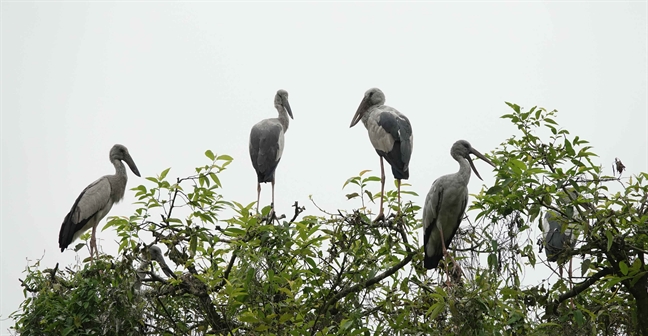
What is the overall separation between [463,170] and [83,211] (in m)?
4.54

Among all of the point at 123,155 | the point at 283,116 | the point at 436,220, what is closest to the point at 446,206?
the point at 436,220

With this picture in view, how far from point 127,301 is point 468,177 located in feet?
9.50

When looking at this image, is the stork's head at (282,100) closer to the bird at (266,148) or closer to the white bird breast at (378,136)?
the bird at (266,148)

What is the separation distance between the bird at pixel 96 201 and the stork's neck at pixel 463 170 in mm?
4105

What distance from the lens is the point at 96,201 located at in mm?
9336

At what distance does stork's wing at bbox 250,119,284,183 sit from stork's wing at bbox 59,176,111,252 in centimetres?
194

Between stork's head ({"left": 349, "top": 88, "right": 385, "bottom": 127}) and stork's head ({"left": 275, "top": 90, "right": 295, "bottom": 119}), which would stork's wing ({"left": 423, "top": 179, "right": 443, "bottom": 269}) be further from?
stork's head ({"left": 275, "top": 90, "right": 295, "bottom": 119})

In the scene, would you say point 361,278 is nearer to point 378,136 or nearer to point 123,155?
point 378,136

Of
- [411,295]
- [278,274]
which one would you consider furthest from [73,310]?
[411,295]

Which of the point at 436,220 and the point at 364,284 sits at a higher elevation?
the point at 436,220

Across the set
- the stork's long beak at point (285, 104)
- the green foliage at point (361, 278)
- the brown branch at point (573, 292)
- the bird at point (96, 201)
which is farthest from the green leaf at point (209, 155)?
the stork's long beak at point (285, 104)

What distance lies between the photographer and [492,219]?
521 cm

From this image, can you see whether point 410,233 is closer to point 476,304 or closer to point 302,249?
point 302,249

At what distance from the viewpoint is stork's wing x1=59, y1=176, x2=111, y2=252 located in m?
9.09
